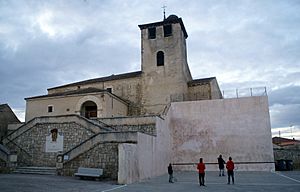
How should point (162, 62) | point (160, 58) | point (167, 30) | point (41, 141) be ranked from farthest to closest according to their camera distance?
point (167, 30)
point (160, 58)
point (162, 62)
point (41, 141)

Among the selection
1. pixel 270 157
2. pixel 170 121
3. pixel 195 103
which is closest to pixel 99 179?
pixel 170 121

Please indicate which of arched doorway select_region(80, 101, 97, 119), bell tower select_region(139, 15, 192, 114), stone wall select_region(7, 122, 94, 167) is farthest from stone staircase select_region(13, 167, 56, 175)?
bell tower select_region(139, 15, 192, 114)

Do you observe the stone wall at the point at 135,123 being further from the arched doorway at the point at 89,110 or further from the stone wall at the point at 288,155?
the stone wall at the point at 288,155

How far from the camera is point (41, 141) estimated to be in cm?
2189

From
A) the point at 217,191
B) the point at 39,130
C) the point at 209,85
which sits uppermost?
the point at 209,85

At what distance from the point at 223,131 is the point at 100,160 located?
12.3 metres

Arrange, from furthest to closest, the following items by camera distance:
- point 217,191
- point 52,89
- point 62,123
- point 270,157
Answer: point 52,89 → point 270,157 → point 62,123 → point 217,191

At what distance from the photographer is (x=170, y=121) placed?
2605 cm

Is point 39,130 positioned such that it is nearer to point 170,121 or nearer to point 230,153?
point 170,121

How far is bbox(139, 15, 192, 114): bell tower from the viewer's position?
32156mm

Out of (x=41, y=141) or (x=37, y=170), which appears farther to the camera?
(x=41, y=141)

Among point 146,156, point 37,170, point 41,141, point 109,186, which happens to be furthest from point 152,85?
point 109,186

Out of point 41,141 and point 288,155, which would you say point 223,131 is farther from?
point 41,141

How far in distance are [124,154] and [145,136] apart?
371cm
